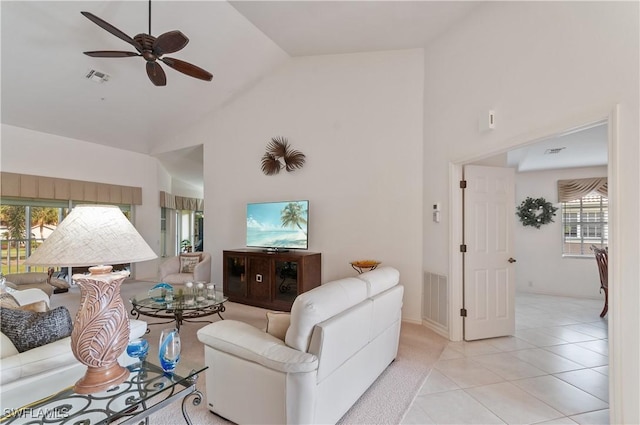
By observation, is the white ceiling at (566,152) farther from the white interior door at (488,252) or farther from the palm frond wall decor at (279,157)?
the palm frond wall decor at (279,157)

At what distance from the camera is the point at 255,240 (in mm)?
→ 5129

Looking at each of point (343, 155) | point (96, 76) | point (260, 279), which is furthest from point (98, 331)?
point (96, 76)

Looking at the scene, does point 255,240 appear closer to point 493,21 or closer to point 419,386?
point 419,386

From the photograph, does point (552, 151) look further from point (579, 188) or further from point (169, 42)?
point (169, 42)

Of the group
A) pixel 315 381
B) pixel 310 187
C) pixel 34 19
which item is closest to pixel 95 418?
pixel 315 381

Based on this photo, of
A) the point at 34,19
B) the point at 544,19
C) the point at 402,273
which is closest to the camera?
the point at 544,19

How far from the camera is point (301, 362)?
1.65 meters

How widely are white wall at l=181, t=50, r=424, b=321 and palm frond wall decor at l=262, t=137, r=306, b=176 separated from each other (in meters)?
0.09

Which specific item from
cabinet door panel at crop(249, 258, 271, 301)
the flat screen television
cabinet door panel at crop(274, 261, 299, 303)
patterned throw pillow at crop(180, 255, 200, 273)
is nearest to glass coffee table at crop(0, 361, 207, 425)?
cabinet door panel at crop(274, 261, 299, 303)

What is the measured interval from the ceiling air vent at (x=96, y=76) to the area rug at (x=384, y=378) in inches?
134

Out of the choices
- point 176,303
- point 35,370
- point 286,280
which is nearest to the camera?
point 35,370

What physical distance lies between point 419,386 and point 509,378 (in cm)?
79

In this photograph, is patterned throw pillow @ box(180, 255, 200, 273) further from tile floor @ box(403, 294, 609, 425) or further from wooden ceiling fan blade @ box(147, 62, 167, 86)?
tile floor @ box(403, 294, 609, 425)

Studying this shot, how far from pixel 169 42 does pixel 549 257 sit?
22.3ft
